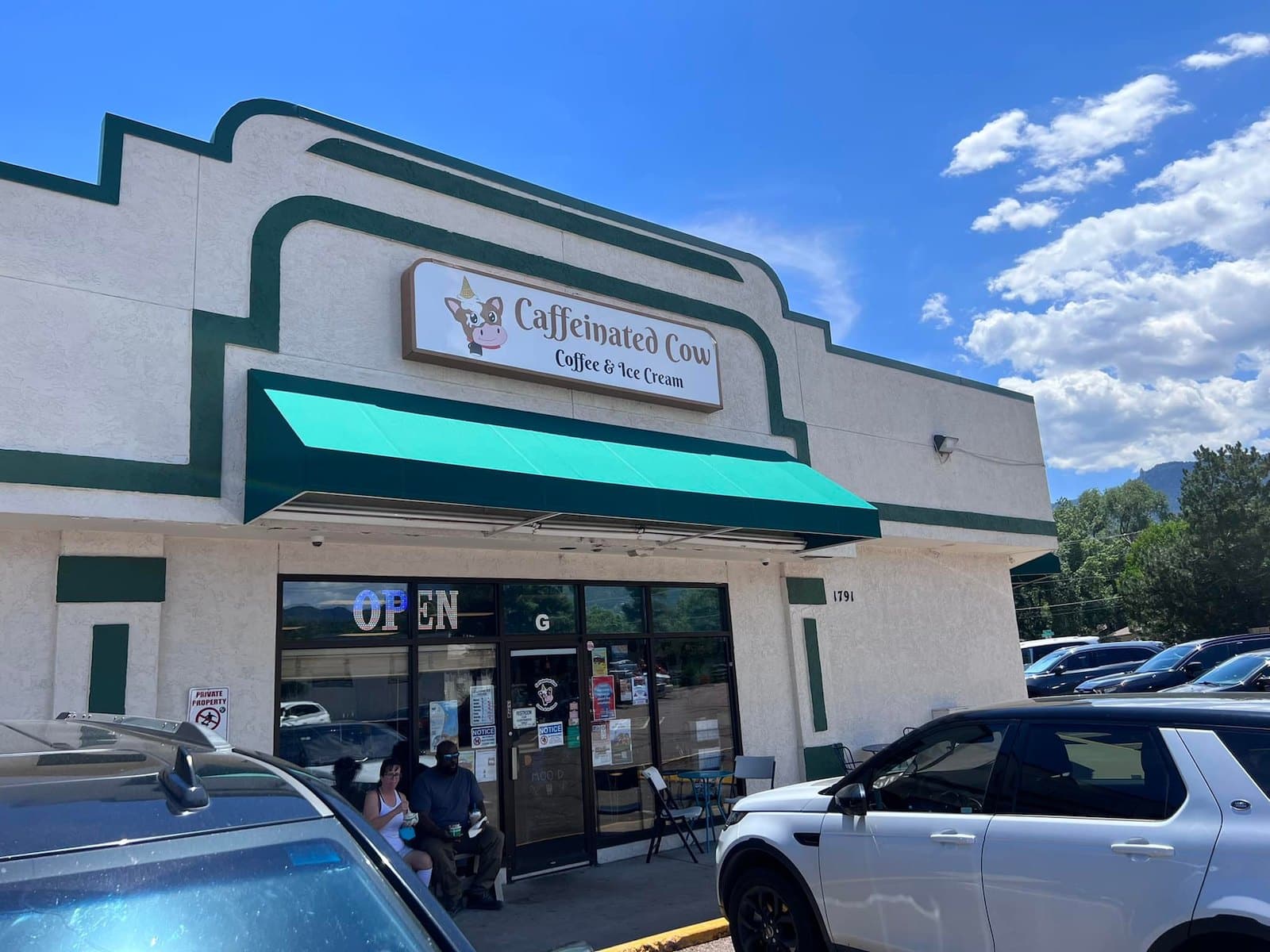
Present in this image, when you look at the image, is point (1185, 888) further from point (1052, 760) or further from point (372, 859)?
point (372, 859)

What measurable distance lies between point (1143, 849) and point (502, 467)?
16.9 ft

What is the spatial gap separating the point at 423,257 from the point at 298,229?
1.18m

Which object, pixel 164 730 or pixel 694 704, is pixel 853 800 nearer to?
pixel 164 730

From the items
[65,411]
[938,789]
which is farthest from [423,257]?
[938,789]

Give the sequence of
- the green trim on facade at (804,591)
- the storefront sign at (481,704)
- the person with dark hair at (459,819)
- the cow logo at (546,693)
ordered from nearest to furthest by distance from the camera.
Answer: the person with dark hair at (459,819) < the storefront sign at (481,704) < the cow logo at (546,693) < the green trim on facade at (804,591)

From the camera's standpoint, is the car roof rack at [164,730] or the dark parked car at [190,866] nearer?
the dark parked car at [190,866]

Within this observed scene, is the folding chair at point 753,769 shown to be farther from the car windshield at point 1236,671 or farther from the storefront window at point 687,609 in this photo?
the car windshield at point 1236,671

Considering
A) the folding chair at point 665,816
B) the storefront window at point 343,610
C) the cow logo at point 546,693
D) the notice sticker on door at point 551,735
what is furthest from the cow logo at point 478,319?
the folding chair at point 665,816

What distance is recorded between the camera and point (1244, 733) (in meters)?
4.01

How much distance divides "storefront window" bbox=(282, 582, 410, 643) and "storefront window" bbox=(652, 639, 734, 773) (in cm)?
315

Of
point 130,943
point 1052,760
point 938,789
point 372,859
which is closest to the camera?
point 130,943

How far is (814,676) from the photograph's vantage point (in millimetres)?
11844

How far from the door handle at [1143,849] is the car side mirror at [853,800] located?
4.67 ft

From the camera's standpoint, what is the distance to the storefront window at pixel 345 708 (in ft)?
26.7
